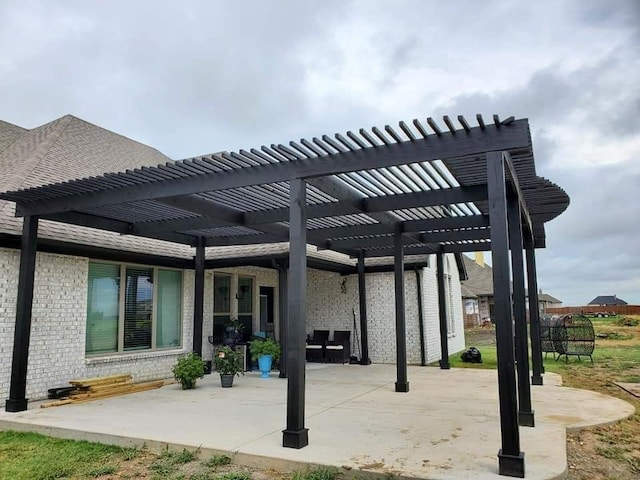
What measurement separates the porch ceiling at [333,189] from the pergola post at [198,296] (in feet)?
1.47

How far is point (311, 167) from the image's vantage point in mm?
5270

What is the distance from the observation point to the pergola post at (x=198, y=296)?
10055 mm

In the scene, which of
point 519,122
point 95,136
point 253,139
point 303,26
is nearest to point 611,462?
point 519,122

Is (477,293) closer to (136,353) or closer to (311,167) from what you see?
(136,353)

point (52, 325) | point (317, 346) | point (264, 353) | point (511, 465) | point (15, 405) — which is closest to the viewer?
point (511, 465)

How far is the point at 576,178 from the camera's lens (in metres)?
16.0

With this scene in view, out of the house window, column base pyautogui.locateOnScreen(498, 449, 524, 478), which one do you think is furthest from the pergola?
the house window

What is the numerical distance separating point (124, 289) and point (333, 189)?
17.6ft

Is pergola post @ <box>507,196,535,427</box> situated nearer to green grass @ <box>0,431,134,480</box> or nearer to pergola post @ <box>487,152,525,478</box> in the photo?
pergola post @ <box>487,152,525,478</box>

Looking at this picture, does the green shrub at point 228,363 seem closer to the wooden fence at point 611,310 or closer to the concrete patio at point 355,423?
the concrete patio at point 355,423

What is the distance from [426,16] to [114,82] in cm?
969

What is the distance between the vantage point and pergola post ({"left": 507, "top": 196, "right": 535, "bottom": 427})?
5.57 metres

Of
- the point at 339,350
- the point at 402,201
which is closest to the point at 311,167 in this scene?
the point at 402,201

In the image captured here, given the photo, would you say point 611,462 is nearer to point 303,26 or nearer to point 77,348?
point 77,348
